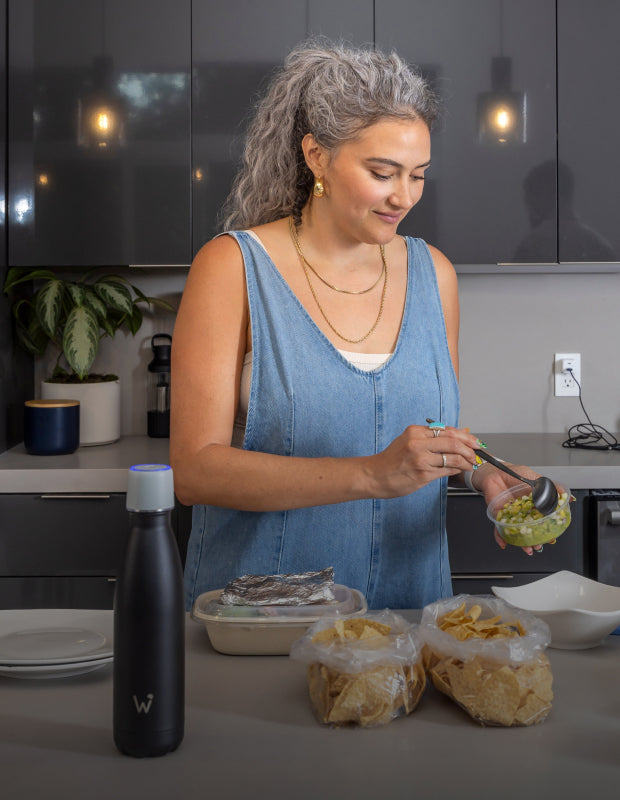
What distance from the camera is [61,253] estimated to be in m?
2.42

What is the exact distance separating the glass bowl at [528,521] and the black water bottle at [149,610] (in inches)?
19.7

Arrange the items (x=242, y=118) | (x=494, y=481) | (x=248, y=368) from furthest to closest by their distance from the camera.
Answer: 1. (x=242, y=118)
2. (x=248, y=368)
3. (x=494, y=481)

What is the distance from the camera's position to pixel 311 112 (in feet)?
4.61

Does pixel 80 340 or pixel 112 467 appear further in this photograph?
pixel 80 340

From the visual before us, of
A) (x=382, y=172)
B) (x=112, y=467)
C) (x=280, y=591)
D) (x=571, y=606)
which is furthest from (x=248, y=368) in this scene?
(x=112, y=467)

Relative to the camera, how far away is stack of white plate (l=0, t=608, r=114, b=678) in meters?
0.89

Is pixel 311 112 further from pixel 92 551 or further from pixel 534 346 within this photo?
pixel 534 346

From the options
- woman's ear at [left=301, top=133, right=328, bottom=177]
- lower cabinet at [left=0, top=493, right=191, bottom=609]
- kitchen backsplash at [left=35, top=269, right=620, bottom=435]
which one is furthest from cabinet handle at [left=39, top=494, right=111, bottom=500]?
woman's ear at [left=301, top=133, right=328, bottom=177]

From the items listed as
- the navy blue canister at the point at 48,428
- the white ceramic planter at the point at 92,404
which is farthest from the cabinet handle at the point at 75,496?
the white ceramic planter at the point at 92,404

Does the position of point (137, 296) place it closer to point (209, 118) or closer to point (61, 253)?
point (61, 253)

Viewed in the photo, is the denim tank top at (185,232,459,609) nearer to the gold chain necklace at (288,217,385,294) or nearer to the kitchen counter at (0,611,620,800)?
the gold chain necklace at (288,217,385,294)

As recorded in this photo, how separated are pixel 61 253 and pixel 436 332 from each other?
4.32ft

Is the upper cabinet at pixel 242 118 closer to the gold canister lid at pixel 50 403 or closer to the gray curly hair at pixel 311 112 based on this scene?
the gold canister lid at pixel 50 403

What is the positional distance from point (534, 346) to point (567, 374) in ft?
0.45
